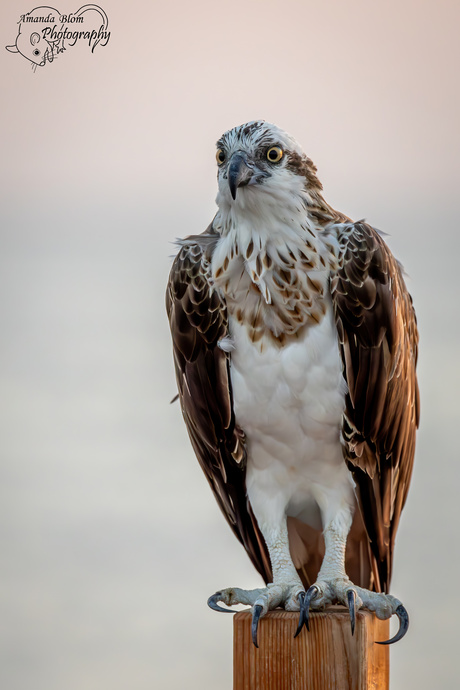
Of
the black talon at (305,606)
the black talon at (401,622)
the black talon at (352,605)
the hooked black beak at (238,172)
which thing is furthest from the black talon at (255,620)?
the hooked black beak at (238,172)

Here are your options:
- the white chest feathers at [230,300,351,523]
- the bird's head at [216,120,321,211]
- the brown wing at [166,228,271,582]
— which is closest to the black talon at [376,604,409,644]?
the white chest feathers at [230,300,351,523]

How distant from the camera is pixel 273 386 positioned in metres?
3.33

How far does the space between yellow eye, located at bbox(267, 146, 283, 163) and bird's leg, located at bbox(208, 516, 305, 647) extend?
1523mm

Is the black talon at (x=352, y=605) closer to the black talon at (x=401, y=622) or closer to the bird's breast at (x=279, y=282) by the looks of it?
the black talon at (x=401, y=622)

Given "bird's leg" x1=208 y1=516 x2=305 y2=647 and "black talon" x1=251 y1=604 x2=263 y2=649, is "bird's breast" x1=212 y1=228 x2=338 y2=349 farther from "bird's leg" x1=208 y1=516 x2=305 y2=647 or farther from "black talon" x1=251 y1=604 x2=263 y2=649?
"black talon" x1=251 y1=604 x2=263 y2=649

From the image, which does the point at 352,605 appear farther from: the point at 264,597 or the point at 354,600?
the point at 264,597

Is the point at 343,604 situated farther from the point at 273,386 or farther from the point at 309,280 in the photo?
the point at 309,280

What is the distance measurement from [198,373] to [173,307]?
0.30 meters

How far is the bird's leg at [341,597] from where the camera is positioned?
2.94m

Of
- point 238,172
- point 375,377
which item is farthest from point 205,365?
point 238,172

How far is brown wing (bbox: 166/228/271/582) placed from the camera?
3.38 metres

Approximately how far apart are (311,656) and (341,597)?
1.47 feet

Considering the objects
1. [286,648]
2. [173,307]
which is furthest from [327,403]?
[286,648]

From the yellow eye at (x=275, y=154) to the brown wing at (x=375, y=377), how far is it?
395mm
